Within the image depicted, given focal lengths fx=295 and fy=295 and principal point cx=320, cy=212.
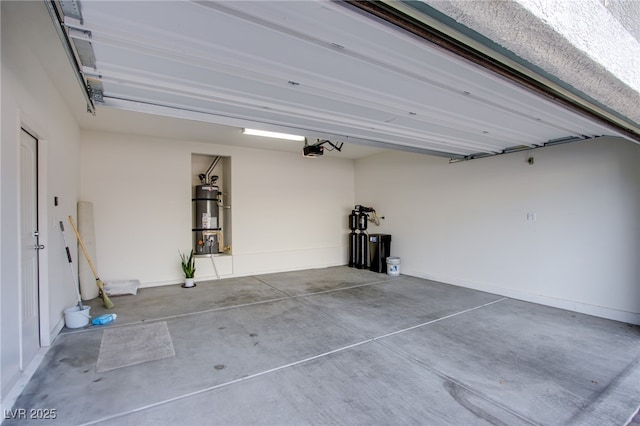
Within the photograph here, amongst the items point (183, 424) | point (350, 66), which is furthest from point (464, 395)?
point (350, 66)

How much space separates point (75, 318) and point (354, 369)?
10.9 ft

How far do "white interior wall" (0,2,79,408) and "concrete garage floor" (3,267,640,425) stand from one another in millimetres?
408

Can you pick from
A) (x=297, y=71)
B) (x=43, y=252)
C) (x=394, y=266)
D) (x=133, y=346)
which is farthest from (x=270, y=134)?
(x=394, y=266)

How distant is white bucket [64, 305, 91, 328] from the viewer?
3473 millimetres

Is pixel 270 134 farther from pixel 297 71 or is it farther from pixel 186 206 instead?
pixel 297 71

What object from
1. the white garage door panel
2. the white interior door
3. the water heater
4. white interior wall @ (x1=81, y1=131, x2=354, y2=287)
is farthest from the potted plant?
the white garage door panel

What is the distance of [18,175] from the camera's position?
2318 millimetres

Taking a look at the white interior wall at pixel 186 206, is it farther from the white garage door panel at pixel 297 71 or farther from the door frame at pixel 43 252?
the white garage door panel at pixel 297 71

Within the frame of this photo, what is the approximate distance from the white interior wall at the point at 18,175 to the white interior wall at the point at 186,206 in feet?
4.05

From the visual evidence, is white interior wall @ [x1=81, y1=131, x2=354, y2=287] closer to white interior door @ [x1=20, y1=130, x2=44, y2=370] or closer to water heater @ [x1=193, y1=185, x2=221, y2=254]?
water heater @ [x1=193, y1=185, x2=221, y2=254]

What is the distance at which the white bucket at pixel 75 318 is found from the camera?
11.4 feet

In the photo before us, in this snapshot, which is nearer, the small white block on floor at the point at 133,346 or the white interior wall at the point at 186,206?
the small white block on floor at the point at 133,346

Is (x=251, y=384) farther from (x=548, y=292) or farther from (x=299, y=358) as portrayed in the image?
(x=548, y=292)

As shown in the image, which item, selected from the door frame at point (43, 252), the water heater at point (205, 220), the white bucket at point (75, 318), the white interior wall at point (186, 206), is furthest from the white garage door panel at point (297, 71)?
the water heater at point (205, 220)
